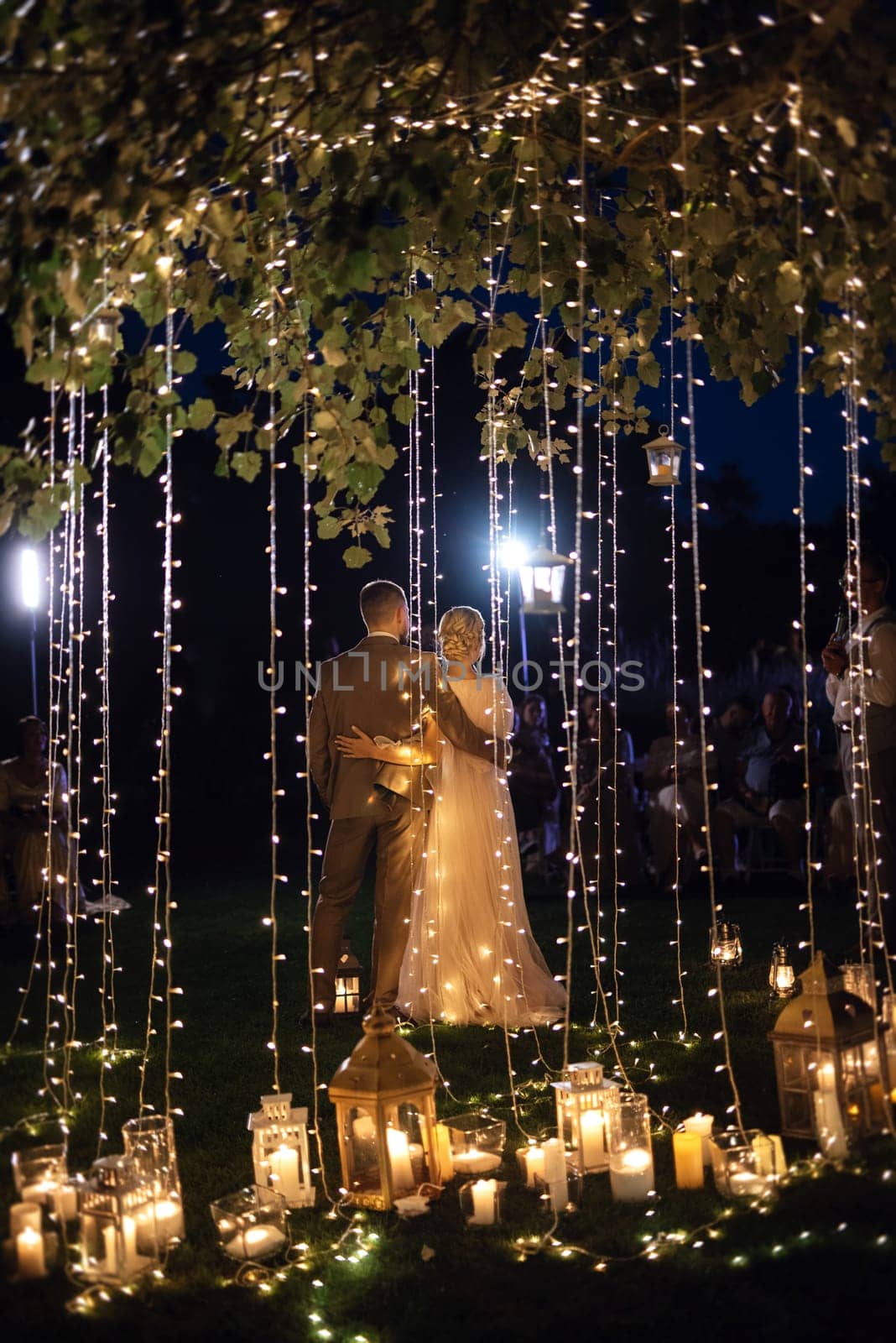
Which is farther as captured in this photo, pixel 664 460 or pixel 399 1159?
pixel 664 460

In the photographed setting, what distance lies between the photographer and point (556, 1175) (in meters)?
3.89

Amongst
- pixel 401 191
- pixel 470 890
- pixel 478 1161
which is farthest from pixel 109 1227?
pixel 470 890

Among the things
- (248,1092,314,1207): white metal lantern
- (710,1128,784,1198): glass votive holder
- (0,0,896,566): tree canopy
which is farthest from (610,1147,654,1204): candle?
(0,0,896,566): tree canopy

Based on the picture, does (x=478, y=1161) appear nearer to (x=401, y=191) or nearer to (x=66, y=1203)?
(x=66, y=1203)

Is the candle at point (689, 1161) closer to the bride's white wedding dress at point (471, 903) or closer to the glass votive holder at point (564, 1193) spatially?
the glass votive holder at point (564, 1193)

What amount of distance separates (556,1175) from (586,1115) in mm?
322

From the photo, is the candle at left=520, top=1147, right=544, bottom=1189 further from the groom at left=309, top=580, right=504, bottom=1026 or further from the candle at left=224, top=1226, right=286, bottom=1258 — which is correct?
the groom at left=309, top=580, right=504, bottom=1026

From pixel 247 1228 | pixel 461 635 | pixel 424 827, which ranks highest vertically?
pixel 461 635

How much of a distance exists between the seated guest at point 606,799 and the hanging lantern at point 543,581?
4.92 meters

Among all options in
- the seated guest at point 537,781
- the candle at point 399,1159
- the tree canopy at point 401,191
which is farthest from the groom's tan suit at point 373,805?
the seated guest at point 537,781

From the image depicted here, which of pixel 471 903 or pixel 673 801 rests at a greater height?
pixel 673 801

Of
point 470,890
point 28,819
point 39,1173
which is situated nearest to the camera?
point 39,1173

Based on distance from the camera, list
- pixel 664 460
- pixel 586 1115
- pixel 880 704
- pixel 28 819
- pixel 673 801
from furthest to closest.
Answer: pixel 673 801
pixel 28 819
pixel 880 704
pixel 664 460
pixel 586 1115

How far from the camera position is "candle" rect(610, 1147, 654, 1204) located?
12.8ft
